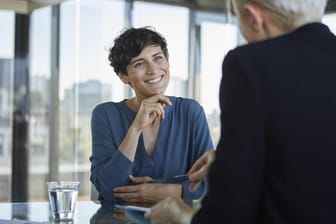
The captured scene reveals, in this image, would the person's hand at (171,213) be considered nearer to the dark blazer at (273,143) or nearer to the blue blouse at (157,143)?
the dark blazer at (273,143)

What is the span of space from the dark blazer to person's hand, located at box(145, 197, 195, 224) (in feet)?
0.56

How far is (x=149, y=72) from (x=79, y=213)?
0.61 meters

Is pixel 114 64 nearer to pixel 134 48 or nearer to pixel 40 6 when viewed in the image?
pixel 134 48

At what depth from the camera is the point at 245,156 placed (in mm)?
934

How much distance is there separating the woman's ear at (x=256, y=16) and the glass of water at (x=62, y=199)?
846mm

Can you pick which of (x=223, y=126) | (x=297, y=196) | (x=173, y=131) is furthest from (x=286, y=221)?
(x=173, y=131)

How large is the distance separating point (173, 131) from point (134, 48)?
0.34 m

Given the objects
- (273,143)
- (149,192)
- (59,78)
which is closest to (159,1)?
(59,78)

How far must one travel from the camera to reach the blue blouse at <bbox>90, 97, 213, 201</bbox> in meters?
2.03

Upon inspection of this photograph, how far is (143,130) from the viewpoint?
7.07 ft

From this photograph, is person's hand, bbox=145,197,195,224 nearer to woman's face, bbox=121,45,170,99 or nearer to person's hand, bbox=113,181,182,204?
person's hand, bbox=113,181,182,204

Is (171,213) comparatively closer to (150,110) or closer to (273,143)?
(273,143)

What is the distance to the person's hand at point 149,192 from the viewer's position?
189cm

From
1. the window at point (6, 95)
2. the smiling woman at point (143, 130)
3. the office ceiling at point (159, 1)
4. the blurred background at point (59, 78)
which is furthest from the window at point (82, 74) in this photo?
the smiling woman at point (143, 130)
